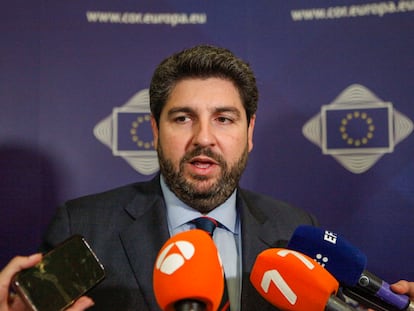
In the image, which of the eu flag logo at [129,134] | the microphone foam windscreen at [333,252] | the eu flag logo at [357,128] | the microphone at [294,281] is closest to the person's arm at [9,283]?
the microphone at [294,281]

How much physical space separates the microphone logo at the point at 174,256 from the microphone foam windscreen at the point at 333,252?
1.22 feet

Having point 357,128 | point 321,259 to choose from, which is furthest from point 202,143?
point 357,128

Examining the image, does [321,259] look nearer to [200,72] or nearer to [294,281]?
[294,281]

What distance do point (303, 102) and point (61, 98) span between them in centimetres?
102

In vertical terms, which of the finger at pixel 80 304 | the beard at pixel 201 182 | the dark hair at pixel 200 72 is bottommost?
the finger at pixel 80 304

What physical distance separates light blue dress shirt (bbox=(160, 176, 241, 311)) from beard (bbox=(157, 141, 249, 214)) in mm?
27

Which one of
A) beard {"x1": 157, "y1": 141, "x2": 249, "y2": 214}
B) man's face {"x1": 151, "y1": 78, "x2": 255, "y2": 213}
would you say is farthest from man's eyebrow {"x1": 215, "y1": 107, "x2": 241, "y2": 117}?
beard {"x1": 157, "y1": 141, "x2": 249, "y2": 214}

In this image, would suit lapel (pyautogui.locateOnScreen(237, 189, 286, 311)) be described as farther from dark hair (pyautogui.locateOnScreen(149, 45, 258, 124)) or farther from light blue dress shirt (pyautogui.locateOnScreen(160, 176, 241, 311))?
dark hair (pyautogui.locateOnScreen(149, 45, 258, 124))

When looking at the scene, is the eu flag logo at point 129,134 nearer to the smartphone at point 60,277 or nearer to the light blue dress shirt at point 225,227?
the light blue dress shirt at point 225,227

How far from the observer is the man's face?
5.05 ft

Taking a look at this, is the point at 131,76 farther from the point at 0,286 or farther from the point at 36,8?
the point at 0,286

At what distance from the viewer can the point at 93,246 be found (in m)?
1.56

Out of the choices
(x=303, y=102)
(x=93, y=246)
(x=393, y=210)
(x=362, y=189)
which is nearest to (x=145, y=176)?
(x=93, y=246)

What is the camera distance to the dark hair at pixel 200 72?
165 centimetres
